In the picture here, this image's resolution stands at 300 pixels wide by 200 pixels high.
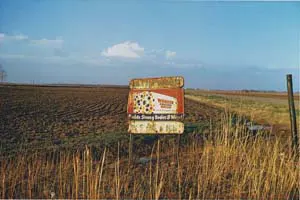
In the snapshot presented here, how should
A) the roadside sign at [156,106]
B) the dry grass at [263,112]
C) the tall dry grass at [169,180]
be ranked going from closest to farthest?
1. the tall dry grass at [169,180]
2. the roadside sign at [156,106]
3. the dry grass at [263,112]

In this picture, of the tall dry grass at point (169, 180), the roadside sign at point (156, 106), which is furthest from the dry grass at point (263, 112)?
the tall dry grass at point (169, 180)

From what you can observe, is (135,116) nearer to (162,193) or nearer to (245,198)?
(162,193)

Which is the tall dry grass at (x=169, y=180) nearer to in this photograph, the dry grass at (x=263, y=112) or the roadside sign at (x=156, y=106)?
the roadside sign at (x=156, y=106)

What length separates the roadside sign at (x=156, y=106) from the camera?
5.41 metres

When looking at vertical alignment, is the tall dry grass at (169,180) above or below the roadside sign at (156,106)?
below

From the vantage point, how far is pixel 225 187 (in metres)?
4.29

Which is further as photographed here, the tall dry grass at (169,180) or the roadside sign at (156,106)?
the roadside sign at (156,106)

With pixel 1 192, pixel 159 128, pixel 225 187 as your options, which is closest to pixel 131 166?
pixel 159 128

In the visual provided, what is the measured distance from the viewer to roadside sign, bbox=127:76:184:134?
5.41 metres

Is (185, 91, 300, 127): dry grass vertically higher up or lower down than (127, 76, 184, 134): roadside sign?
lower down

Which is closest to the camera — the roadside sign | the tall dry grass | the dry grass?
the tall dry grass

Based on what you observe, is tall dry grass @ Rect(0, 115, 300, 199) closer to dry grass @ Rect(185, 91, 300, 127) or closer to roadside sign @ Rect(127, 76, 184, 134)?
roadside sign @ Rect(127, 76, 184, 134)

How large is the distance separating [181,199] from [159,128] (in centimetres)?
179

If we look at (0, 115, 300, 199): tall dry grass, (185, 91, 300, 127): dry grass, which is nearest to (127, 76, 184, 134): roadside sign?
(0, 115, 300, 199): tall dry grass
